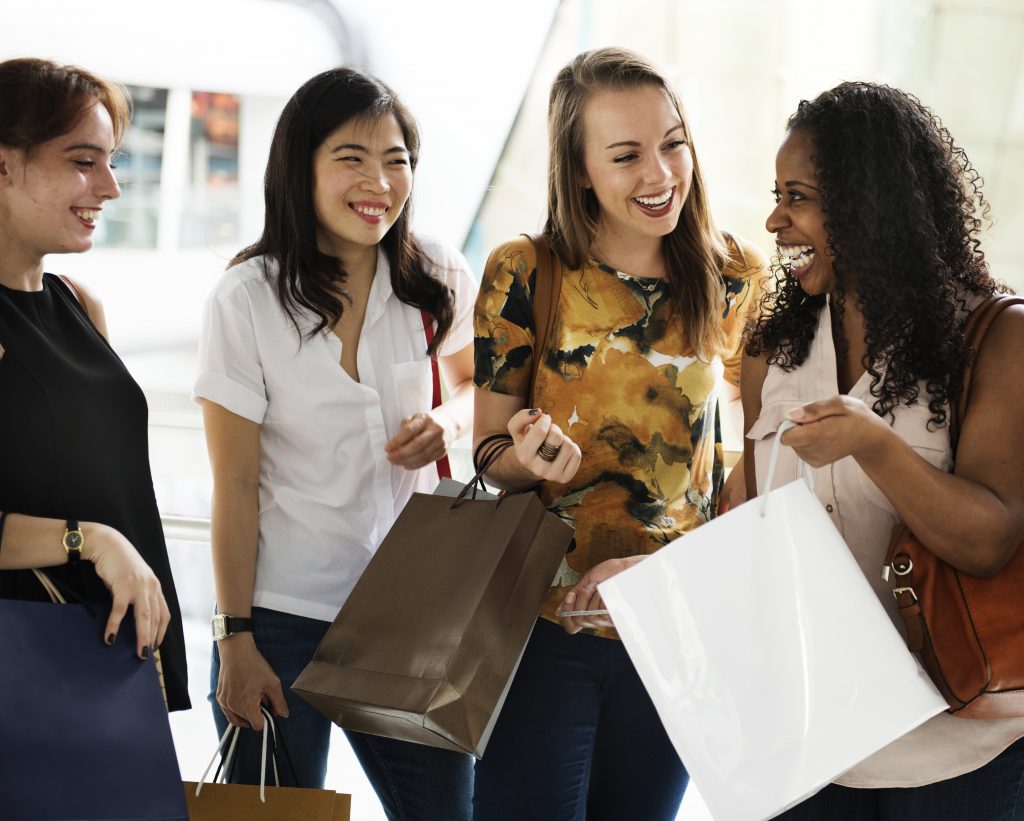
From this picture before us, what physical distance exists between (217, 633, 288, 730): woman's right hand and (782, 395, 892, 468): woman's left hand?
1.00 m

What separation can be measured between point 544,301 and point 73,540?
80cm

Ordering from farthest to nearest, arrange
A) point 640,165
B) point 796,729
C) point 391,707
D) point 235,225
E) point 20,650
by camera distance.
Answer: point 235,225
point 640,165
point 391,707
point 20,650
point 796,729

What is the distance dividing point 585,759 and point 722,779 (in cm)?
51

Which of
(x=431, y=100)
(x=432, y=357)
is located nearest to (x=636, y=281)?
(x=432, y=357)

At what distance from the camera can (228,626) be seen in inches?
70.7

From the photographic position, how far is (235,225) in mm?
3316

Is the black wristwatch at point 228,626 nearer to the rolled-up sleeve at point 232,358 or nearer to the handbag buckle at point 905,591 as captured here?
the rolled-up sleeve at point 232,358

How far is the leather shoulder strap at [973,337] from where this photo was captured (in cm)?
136

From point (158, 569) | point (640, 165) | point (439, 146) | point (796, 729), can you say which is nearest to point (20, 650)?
point (158, 569)

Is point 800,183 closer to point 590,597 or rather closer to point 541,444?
point 541,444

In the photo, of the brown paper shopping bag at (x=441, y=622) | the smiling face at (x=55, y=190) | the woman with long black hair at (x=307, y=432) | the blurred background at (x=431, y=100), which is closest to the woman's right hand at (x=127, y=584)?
the brown paper shopping bag at (x=441, y=622)

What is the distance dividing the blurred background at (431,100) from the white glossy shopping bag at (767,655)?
186cm

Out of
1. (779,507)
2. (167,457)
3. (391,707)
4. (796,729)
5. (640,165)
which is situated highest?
(640,165)

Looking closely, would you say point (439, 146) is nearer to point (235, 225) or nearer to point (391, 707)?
point (235, 225)
